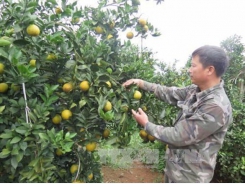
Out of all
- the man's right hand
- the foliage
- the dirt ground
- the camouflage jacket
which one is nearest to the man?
the camouflage jacket

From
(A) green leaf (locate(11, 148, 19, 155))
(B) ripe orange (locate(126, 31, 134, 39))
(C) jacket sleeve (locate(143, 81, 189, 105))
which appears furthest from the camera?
(B) ripe orange (locate(126, 31, 134, 39))

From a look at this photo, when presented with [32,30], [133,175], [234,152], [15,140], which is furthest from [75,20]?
[133,175]

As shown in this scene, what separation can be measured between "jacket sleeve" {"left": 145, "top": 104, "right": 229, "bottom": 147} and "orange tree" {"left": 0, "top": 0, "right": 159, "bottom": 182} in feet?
1.00

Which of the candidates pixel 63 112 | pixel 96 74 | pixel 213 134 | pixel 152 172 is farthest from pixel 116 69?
pixel 152 172

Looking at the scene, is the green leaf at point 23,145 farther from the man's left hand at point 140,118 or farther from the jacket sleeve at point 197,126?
the jacket sleeve at point 197,126

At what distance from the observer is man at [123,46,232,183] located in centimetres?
163

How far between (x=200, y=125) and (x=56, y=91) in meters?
0.89

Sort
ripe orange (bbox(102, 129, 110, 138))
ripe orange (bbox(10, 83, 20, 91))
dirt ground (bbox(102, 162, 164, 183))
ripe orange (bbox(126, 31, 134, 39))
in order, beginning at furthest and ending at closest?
dirt ground (bbox(102, 162, 164, 183)) → ripe orange (bbox(126, 31, 134, 39)) → ripe orange (bbox(102, 129, 110, 138)) → ripe orange (bbox(10, 83, 20, 91))

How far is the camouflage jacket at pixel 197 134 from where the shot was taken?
5.33 ft

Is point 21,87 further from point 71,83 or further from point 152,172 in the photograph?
point 152,172

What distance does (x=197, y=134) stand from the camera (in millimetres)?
1628

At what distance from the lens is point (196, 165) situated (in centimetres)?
174

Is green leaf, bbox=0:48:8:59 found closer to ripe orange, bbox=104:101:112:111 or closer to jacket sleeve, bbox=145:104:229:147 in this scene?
ripe orange, bbox=104:101:112:111

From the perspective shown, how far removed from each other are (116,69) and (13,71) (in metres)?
0.73
